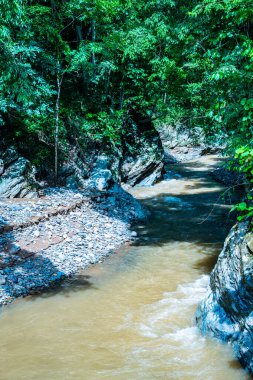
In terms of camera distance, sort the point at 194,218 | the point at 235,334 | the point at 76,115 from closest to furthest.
→ the point at 235,334, the point at 194,218, the point at 76,115

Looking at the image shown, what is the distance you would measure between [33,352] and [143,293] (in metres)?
3.29

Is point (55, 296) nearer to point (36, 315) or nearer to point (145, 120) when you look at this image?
point (36, 315)

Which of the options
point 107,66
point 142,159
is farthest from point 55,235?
point 142,159

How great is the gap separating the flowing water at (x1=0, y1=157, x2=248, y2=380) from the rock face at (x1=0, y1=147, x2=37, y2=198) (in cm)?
462

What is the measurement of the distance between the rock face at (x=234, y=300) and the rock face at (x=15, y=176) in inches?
338

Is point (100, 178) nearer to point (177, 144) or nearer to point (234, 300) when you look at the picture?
point (234, 300)

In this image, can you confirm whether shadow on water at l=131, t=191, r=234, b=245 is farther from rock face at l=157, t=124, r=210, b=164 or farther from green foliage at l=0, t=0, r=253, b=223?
rock face at l=157, t=124, r=210, b=164

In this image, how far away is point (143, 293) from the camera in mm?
9070

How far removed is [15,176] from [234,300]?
992 cm

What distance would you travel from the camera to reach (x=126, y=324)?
7.72 metres

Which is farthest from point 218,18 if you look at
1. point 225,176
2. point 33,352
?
point 225,176

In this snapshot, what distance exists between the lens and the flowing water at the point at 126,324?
20.4 feet

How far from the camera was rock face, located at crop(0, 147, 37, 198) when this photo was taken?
13234 mm

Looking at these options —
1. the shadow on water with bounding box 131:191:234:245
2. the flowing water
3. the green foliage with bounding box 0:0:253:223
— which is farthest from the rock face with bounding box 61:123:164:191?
the flowing water
